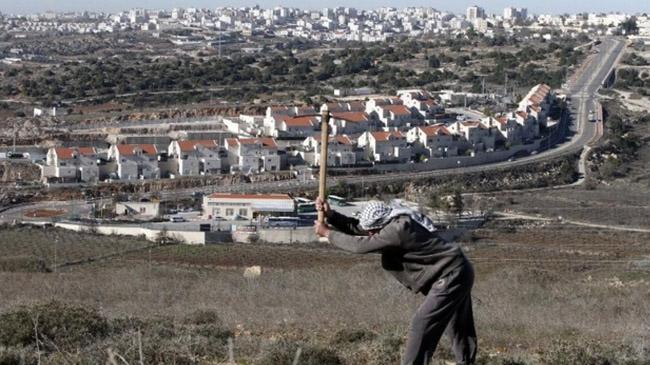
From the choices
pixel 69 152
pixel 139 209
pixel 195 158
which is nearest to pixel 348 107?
pixel 195 158

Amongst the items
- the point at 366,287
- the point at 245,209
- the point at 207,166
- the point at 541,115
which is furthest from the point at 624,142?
the point at 366,287

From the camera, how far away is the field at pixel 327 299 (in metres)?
6.59

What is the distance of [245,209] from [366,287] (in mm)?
13886

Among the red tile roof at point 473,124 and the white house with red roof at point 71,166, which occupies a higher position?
the red tile roof at point 473,124

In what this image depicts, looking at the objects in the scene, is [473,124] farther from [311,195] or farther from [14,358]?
[14,358]

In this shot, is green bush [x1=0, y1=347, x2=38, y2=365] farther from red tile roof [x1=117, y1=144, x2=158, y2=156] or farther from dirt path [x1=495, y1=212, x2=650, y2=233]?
red tile roof [x1=117, y1=144, x2=158, y2=156]

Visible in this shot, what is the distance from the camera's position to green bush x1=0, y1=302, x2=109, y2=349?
22.3ft

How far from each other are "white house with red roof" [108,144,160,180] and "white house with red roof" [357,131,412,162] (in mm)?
6960

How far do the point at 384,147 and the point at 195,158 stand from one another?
6.38 m

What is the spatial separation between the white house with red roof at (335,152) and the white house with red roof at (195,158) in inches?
115

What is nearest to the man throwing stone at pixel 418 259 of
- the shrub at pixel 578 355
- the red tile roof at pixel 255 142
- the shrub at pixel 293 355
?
the shrub at pixel 293 355

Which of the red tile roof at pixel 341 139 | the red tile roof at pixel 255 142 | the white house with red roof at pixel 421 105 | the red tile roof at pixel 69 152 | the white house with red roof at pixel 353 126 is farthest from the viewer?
the white house with red roof at pixel 421 105

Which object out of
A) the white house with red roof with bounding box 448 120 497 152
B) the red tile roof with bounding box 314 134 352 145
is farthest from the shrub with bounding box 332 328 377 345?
the white house with red roof with bounding box 448 120 497 152

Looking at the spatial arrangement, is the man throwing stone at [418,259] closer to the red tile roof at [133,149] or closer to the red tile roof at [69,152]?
the red tile roof at [69,152]
